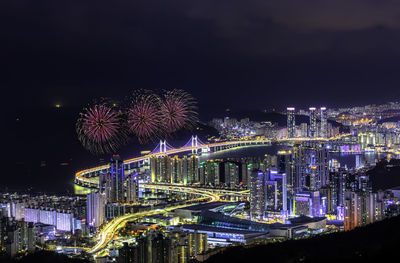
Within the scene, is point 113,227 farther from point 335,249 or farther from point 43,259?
point 335,249

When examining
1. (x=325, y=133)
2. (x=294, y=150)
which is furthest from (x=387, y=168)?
(x=325, y=133)

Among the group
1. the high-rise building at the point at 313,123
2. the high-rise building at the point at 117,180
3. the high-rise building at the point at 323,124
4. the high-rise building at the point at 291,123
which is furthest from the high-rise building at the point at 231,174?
the high-rise building at the point at 313,123

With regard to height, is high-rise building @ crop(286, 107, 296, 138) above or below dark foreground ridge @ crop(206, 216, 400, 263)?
above

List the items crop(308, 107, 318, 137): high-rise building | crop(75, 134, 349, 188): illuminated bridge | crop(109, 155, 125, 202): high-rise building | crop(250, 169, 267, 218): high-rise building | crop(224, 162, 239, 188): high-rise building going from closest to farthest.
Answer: crop(250, 169, 267, 218): high-rise building < crop(109, 155, 125, 202): high-rise building < crop(224, 162, 239, 188): high-rise building < crop(75, 134, 349, 188): illuminated bridge < crop(308, 107, 318, 137): high-rise building

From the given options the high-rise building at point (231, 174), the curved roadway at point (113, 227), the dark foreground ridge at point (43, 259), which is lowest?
the dark foreground ridge at point (43, 259)

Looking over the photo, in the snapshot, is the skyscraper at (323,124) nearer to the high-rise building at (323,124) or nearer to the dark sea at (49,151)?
the high-rise building at (323,124)

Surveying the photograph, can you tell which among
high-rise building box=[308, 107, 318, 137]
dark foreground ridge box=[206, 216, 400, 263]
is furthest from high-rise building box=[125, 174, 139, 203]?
high-rise building box=[308, 107, 318, 137]

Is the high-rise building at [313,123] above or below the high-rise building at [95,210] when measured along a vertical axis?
above

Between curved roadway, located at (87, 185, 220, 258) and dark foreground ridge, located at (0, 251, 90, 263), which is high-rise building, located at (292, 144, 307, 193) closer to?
curved roadway, located at (87, 185, 220, 258)
